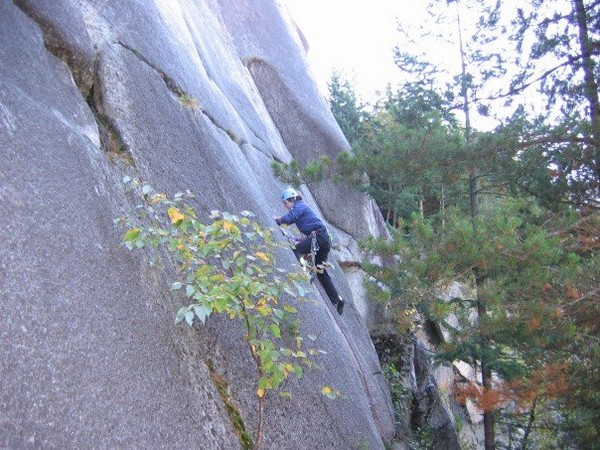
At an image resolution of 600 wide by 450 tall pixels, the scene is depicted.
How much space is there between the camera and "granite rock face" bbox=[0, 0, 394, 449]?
270 centimetres

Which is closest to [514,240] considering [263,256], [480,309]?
[480,309]

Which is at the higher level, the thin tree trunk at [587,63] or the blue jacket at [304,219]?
the thin tree trunk at [587,63]

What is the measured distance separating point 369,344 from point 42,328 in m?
7.98

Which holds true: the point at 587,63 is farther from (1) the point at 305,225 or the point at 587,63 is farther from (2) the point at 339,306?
(1) the point at 305,225

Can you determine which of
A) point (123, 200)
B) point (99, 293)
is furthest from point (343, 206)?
point (99, 293)

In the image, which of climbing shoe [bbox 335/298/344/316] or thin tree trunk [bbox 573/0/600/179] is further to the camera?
thin tree trunk [bbox 573/0/600/179]

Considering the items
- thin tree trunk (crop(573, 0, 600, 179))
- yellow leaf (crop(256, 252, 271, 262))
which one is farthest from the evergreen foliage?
yellow leaf (crop(256, 252, 271, 262))

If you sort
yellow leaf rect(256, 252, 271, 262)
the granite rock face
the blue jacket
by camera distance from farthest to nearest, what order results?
the blue jacket, yellow leaf rect(256, 252, 271, 262), the granite rock face

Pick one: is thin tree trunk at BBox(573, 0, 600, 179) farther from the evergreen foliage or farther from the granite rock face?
the granite rock face

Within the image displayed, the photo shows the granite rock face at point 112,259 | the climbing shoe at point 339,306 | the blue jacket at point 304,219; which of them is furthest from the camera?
the climbing shoe at point 339,306

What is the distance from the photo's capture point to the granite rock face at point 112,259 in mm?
2703

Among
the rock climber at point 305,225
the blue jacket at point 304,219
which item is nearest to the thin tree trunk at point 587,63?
the rock climber at point 305,225

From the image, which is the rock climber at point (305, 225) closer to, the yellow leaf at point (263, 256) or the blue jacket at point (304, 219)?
the blue jacket at point (304, 219)

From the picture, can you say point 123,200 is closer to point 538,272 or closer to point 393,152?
point 538,272
